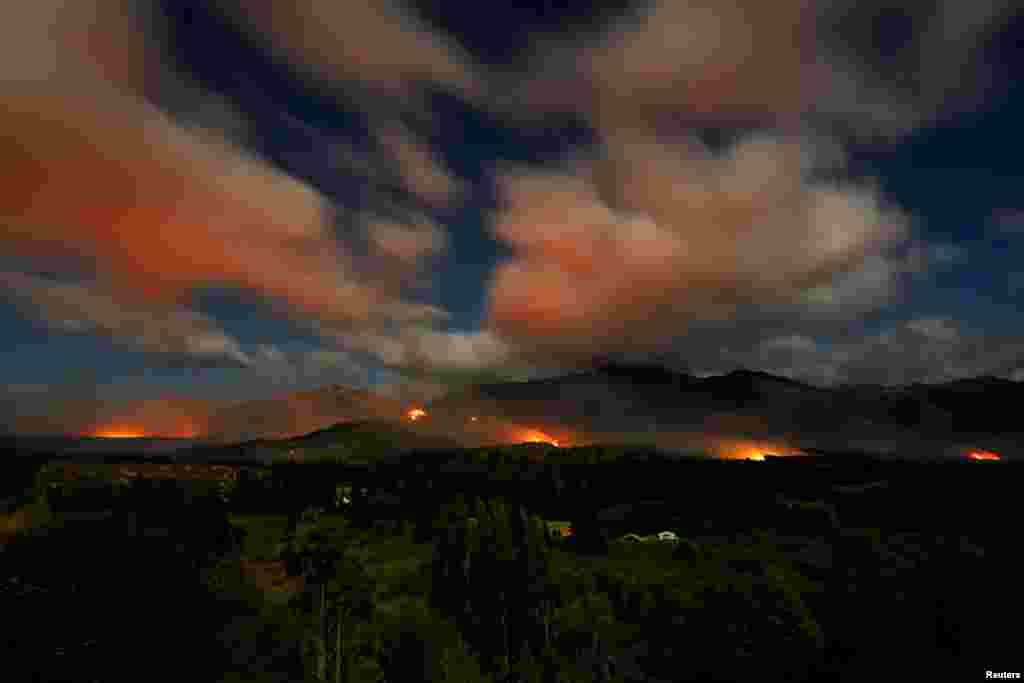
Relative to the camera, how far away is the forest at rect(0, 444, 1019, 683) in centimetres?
7331

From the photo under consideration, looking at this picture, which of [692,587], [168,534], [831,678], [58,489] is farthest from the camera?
[58,489]

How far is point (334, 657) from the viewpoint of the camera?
7319 centimetres

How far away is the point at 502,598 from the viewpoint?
90.1m

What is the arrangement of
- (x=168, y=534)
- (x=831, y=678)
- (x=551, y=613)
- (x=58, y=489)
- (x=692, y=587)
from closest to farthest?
(x=831, y=678)
(x=551, y=613)
(x=692, y=587)
(x=168, y=534)
(x=58, y=489)

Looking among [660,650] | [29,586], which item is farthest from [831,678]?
[29,586]

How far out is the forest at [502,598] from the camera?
241 feet

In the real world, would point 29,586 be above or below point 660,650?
above

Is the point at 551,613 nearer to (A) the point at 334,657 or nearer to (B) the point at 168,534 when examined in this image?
(A) the point at 334,657

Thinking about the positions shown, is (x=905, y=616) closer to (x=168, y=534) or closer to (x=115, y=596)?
(x=115, y=596)

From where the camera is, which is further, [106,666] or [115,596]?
[115,596]

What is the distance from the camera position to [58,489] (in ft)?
573

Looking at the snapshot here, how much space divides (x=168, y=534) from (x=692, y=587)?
11689 cm

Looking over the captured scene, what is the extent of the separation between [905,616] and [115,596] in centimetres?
12278

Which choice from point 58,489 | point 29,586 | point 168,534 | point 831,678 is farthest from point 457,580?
point 58,489
